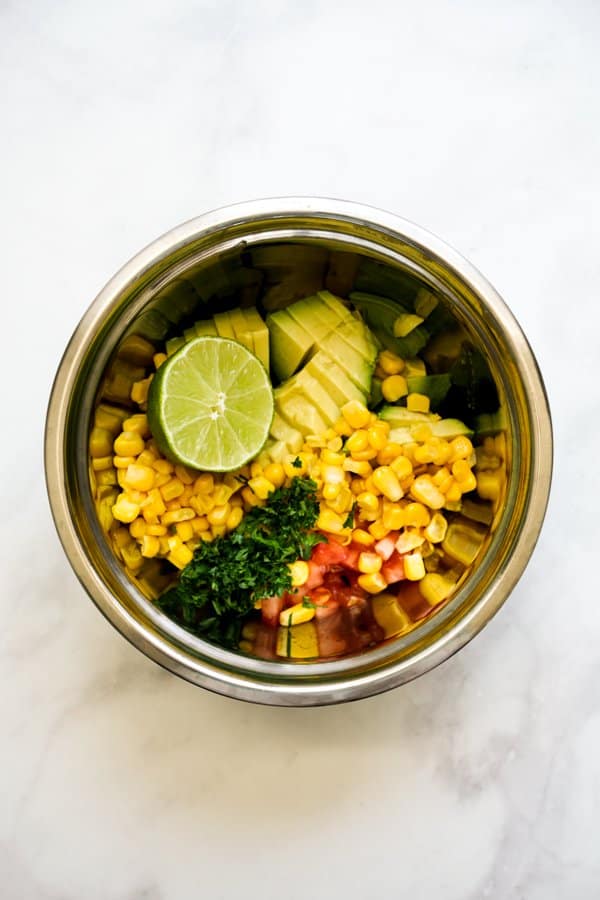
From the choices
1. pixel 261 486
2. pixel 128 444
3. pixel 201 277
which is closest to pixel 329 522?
pixel 261 486

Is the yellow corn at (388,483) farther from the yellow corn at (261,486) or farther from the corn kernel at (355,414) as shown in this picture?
the yellow corn at (261,486)

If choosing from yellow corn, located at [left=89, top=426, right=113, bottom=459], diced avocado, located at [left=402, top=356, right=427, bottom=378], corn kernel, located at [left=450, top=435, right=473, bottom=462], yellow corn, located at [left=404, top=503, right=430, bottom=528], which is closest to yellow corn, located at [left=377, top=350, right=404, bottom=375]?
diced avocado, located at [left=402, top=356, right=427, bottom=378]

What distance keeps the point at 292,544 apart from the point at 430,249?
0.74 meters

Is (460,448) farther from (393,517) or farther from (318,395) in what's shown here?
(318,395)

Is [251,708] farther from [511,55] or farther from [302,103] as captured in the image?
[511,55]

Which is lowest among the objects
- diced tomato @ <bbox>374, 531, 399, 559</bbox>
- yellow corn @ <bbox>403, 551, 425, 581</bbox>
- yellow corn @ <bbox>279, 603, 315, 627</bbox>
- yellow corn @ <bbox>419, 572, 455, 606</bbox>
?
yellow corn @ <bbox>419, 572, 455, 606</bbox>

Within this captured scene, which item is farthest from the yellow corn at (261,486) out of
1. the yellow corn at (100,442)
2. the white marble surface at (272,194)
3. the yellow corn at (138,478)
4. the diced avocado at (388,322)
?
the white marble surface at (272,194)

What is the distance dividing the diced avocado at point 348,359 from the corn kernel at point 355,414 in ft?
0.21

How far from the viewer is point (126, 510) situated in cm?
190

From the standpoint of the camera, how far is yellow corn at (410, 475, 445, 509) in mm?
1931

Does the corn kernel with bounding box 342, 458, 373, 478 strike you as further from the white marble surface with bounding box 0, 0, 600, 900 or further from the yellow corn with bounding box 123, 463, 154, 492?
the white marble surface with bounding box 0, 0, 600, 900

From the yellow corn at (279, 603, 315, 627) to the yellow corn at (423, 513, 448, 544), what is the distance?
327mm

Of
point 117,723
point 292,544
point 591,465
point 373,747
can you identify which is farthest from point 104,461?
point 591,465

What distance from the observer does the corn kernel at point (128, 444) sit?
1.92 meters
